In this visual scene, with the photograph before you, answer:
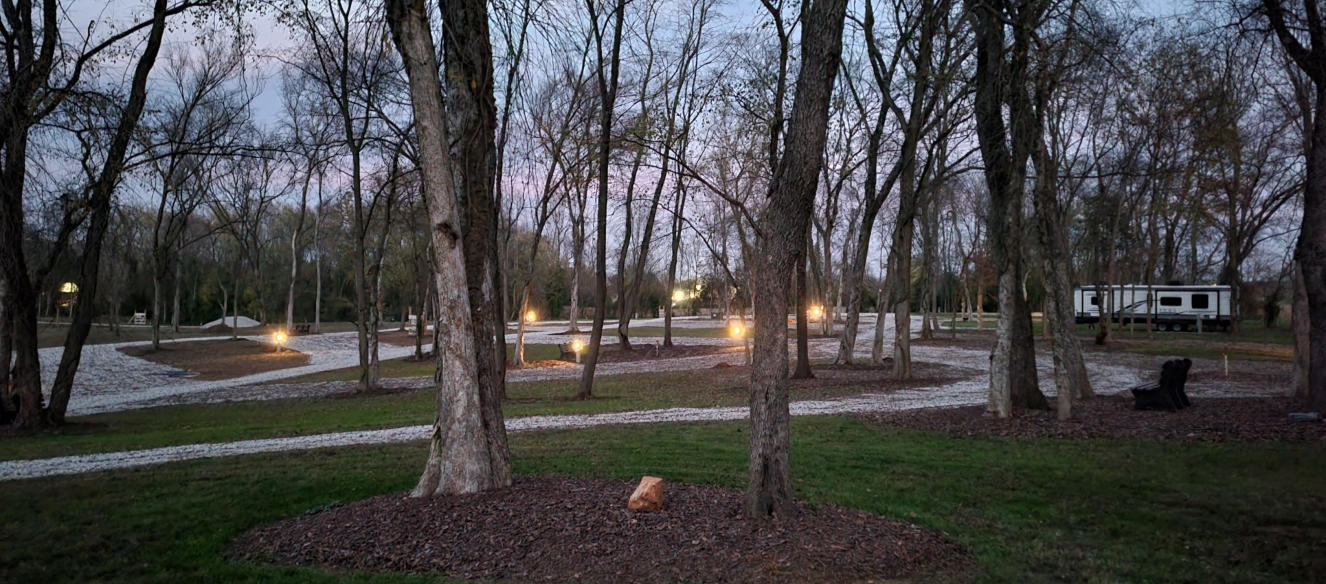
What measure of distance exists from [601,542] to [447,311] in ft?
7.45

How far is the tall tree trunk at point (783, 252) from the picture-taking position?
17.7ft

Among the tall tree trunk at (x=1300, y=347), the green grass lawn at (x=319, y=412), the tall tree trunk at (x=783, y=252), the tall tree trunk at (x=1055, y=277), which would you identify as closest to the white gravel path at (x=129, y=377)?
the green grass lawn at (x=319, y=412)

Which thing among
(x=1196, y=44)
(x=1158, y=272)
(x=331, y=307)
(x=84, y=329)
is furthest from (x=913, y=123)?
(x=331, y=307)

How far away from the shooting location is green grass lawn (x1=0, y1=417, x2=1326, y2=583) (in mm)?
5215

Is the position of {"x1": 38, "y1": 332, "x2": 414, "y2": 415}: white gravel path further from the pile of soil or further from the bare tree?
the bare tree

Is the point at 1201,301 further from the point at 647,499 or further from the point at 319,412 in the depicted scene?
the point at 647,499

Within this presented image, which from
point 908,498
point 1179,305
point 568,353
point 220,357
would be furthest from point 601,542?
point 1179,305

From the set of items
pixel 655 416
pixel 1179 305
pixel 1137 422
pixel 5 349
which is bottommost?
pixel 655 416

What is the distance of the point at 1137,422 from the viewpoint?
10.8 metres

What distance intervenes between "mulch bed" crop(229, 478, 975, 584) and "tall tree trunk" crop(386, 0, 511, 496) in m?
0.25

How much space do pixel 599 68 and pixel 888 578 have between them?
1313 centimetres

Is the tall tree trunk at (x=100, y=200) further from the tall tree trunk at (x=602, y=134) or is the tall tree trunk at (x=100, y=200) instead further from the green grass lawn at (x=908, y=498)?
the tall tree trunk at (x=602, y=134)

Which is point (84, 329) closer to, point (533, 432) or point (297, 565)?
point (533, 432)

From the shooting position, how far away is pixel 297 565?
5.21m
